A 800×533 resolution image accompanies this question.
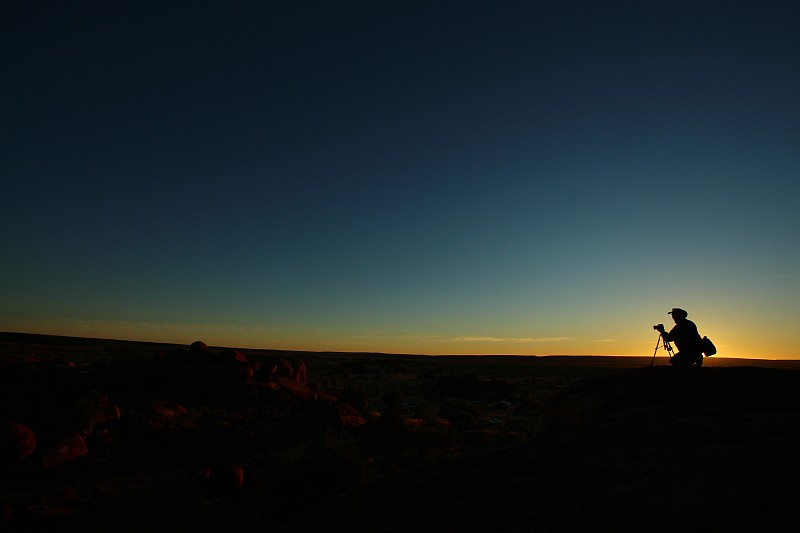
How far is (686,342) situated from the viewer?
8.13m

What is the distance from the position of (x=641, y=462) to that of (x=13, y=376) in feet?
75.3

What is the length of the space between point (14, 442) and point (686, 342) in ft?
56.8

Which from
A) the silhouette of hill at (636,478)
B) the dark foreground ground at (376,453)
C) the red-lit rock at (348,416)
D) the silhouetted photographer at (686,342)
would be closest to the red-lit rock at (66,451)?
the dark foreground ground at (376,453)

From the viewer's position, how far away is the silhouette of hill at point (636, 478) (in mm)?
2807

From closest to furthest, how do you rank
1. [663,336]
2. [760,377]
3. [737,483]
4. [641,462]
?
[737,483] → [641,462] → [760,377] → [663,336]

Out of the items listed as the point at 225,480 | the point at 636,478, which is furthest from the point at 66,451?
the point at 636,478

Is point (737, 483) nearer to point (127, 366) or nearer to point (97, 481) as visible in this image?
point (97, 481)

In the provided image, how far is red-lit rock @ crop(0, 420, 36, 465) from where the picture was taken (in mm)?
12502

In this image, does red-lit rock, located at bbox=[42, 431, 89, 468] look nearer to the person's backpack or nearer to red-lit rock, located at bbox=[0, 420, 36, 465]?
red-lit rock, located at bbox=[0, 420, 36, 465]

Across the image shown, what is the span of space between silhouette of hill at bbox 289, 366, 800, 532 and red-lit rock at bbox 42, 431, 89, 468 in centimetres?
1253

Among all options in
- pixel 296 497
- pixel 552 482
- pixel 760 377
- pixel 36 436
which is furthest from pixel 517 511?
pixel 36 436

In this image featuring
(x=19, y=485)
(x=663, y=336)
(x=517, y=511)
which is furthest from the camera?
(x=19, y=485)

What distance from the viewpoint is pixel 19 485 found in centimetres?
1170

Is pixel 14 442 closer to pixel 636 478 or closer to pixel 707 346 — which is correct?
pixel 636 478
